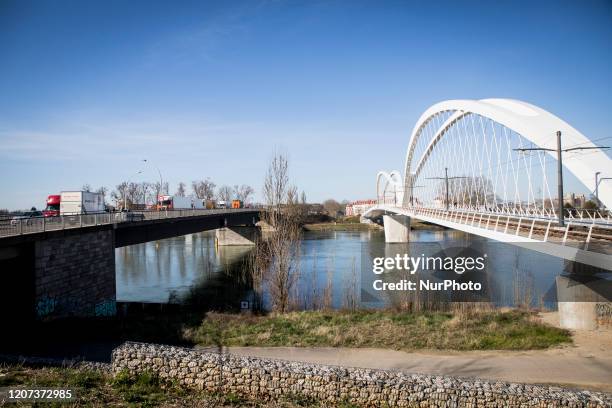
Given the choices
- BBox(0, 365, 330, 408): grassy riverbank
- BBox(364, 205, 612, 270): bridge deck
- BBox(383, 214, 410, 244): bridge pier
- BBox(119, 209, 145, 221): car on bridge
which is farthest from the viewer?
BBox(383, 214, 410, 244): bridge pier

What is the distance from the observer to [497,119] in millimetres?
23672

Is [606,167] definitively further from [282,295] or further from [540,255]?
[540,255]

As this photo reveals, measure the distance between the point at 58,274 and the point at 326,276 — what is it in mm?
17825

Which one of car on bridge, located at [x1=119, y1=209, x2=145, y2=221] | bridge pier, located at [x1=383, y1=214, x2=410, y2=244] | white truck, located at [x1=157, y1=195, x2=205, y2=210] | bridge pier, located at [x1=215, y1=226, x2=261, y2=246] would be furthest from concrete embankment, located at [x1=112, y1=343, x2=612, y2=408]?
bridge pier, located at [x1=383, y1=214, x2=410, y2=244]

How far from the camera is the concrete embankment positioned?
30.6 feet

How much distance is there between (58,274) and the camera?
1759 cm

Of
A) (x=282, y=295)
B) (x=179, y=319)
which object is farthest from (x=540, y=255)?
(x=179, y=319)

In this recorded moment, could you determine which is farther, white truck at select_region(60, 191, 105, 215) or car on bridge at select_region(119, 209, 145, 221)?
white truck at select_region(60, 191, 105, 215)

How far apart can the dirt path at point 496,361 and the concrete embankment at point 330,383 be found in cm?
230

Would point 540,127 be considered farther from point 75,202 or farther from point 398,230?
point 398,230

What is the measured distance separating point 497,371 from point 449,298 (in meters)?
12.0

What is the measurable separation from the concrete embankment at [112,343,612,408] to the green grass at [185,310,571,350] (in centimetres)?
443

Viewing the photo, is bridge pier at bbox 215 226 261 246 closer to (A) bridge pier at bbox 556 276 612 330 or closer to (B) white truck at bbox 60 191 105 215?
(B) white truck at bbox 60 191 105 215

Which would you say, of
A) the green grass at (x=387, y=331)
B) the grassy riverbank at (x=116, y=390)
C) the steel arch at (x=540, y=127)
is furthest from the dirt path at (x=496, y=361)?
the steel arch at (x=540, y=127)
